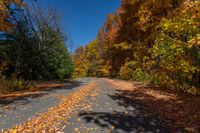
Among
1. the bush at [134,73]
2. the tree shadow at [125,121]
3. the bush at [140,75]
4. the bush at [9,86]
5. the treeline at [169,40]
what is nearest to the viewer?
the tree shadow at [125,121]

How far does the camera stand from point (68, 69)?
4075 centimetres

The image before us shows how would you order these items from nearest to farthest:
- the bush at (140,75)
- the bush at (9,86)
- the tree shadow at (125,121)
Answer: the tree shadow at (125,121) < the bush at (9,86) < the bush at (140,75)

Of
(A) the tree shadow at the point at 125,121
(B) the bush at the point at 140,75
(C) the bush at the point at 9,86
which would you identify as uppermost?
(B) the bush at the point at 140,75

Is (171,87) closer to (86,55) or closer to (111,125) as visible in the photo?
(111,125)

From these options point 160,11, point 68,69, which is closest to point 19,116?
point 160,11

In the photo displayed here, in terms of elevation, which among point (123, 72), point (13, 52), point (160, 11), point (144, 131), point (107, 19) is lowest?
point (144, 131)

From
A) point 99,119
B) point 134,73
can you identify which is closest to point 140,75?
point 134,73

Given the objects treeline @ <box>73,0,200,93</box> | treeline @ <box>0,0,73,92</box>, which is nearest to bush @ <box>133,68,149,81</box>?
treeline @ <box>73,0,200,93</box>

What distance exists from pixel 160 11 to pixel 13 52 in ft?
51.3

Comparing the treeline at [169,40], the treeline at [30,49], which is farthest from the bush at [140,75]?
the treeline at [30,49]

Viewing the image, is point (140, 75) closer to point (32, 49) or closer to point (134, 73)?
point (134, 73)

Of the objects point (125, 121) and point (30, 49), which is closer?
point (125, 121)

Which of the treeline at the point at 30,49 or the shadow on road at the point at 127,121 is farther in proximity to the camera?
the treeline at the point at 30,49

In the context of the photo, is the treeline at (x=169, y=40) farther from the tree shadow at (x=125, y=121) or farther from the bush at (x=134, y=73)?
the tree shadow at (x=125, y=121)
